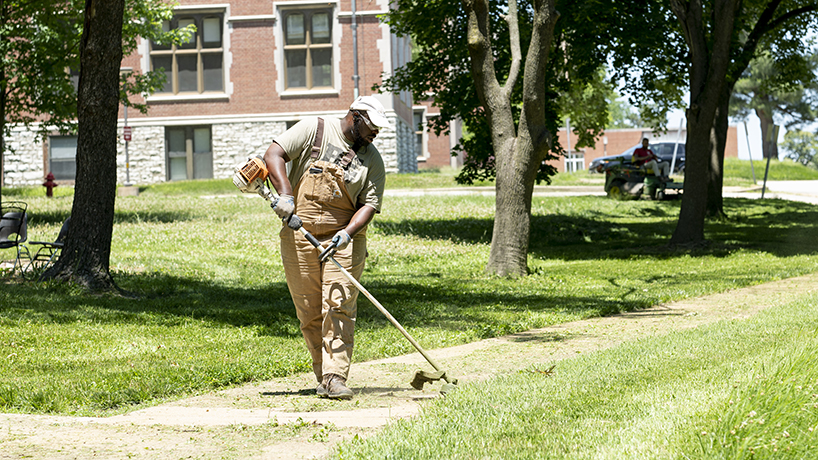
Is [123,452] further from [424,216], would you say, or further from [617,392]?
[424,216]

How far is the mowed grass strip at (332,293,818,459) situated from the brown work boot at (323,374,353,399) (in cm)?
70

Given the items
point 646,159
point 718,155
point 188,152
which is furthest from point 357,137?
point 188,152

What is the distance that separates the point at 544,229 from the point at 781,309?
11.3m

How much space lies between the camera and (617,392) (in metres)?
5.62

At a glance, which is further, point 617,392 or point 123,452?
point 617,392

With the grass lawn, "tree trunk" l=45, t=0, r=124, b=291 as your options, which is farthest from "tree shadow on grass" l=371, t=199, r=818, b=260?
"tree trunk" l=45, t=0, r=124, b=291

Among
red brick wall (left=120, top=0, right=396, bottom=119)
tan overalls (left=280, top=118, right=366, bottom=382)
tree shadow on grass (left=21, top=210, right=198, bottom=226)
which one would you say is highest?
red brick wall (left=120, top=0, right=396, bottom=119)

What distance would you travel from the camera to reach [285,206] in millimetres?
5730

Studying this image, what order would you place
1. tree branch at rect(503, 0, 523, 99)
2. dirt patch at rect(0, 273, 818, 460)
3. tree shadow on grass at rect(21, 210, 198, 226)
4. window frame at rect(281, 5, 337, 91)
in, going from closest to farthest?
1. dirt patch at rect(0, 273, 818, 460)
2. tree branch at rect(503, 0, 523, 99)
3. tree shadow on grass at rect(21, 210, 198, 226)
4. window frame at rect(281, 5, 337, 91)

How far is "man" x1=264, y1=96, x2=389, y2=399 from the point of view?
19.8 ft

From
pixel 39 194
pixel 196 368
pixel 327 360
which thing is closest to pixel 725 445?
pixel 327 360

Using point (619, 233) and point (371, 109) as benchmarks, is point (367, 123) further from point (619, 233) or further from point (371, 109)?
point (619, 233)

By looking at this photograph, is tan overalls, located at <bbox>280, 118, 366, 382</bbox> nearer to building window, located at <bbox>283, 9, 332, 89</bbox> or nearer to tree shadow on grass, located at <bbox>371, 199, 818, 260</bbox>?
tree shadow on grass, located at <bbox>371, 199, 818, 260</bbox>

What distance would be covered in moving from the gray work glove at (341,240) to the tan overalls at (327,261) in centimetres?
16
